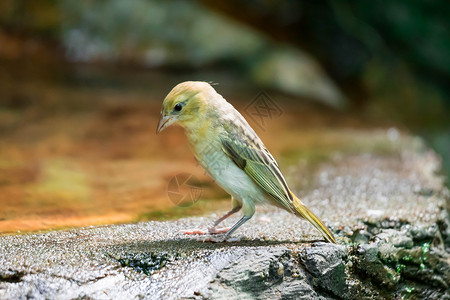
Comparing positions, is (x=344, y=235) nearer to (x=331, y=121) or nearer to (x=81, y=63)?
(x=331, y=121)

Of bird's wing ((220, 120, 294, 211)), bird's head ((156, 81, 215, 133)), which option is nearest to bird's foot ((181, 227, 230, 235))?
bird's wing ((220, 120, 294, 211))

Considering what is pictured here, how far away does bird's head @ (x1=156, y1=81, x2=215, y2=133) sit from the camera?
3488 mm

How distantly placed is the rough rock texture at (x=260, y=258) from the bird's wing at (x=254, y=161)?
318mm

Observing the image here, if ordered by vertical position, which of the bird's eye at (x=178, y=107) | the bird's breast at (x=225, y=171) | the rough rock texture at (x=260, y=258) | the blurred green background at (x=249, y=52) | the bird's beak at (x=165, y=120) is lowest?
the rough rock texture at (x=260, y=258)

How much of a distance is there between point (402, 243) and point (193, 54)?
7.13m

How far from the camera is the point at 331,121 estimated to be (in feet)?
26.5

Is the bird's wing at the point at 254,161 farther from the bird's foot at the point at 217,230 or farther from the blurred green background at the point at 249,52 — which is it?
the blurred green background at the point at 249,52

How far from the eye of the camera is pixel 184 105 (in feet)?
11.5

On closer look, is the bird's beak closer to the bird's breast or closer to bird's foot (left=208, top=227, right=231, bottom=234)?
the bird's breast

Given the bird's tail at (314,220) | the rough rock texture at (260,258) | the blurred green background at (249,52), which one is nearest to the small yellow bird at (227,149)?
the bird's tail at (314,220)

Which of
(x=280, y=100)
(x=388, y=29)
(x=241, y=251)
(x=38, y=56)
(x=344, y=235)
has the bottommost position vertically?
(x=241, y=251)

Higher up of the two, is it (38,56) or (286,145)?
(38,56)

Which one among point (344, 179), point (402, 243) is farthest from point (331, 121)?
point (402, 243)

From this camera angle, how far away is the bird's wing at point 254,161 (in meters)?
3.57
